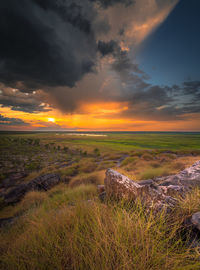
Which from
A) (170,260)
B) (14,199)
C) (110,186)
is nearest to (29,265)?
(170,260)

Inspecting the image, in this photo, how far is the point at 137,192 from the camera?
141 inches

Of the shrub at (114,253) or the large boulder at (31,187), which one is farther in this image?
the large boulder at (31,187)

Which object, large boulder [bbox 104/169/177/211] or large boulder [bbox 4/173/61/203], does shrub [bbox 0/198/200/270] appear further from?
large boulder [bbox 4/173/61/203]

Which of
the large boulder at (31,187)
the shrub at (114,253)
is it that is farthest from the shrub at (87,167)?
the shrub at (114,253)

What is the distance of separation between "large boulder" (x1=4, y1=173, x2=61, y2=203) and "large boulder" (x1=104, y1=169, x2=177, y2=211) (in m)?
8.46

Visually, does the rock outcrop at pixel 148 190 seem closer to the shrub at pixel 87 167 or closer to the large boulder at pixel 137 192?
the large boulder at pixel 137 192

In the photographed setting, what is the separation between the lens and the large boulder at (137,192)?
2.94 metres

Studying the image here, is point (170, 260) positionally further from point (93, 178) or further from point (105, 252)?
point (93, 178)

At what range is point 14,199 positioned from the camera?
8.67 metres

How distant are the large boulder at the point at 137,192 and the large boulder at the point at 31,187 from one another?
8463mm

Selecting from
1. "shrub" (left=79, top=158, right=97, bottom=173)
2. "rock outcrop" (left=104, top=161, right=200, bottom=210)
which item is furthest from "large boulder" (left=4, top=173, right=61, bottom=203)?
"rock outcrop" (left=104, top=161, right=200, bottom=210)

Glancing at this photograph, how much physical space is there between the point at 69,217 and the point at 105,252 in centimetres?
130

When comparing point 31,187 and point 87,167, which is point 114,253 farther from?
point 87,167

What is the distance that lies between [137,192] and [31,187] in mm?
9908
